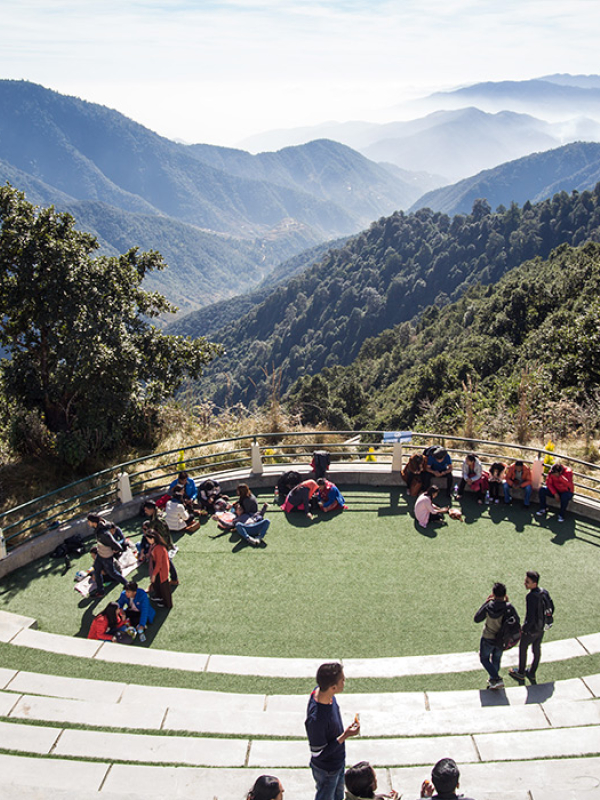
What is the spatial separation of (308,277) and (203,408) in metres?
175

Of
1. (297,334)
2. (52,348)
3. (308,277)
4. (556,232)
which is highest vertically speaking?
(52,348)

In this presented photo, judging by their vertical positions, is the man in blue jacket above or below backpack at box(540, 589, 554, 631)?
below

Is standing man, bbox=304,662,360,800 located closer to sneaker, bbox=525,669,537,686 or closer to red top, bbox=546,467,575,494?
sneaker, bbox=525,669,537,686

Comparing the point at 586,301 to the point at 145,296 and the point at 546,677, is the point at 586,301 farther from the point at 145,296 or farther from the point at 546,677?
the point at 546,677

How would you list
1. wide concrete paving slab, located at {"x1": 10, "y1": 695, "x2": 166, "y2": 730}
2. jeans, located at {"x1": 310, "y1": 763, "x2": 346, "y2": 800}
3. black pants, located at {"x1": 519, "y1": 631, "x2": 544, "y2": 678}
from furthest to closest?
black pants, located at {"x1": 519, "y1": 631, "x2": 544, "y2": 678}, wide concrete paving slab, located at {"x1": 10, "y1": 695, "x2": 166, "y2": 730}, jeans, located at {"x1": 310, "y1": 763, "x2": 346, "y2": 800}

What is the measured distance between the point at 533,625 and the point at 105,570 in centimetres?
549

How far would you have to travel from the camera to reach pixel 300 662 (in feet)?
22.2

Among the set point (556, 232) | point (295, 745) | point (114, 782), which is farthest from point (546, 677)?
point (556, 232)

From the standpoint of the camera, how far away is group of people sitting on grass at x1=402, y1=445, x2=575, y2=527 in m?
9.52

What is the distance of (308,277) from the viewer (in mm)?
185500

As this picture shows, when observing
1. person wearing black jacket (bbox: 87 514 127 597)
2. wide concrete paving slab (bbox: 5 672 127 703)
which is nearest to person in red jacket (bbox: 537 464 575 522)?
person wearing black jacket (bbox: 87 514 127 597)

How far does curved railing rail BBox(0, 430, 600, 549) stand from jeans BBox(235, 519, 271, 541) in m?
1.48

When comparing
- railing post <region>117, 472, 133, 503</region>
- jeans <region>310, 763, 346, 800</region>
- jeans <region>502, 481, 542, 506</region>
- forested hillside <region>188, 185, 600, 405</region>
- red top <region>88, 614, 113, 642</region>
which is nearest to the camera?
jeans <region>310, 763, 346, 800</region>

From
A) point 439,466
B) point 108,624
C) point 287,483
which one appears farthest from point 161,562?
point 439,466
